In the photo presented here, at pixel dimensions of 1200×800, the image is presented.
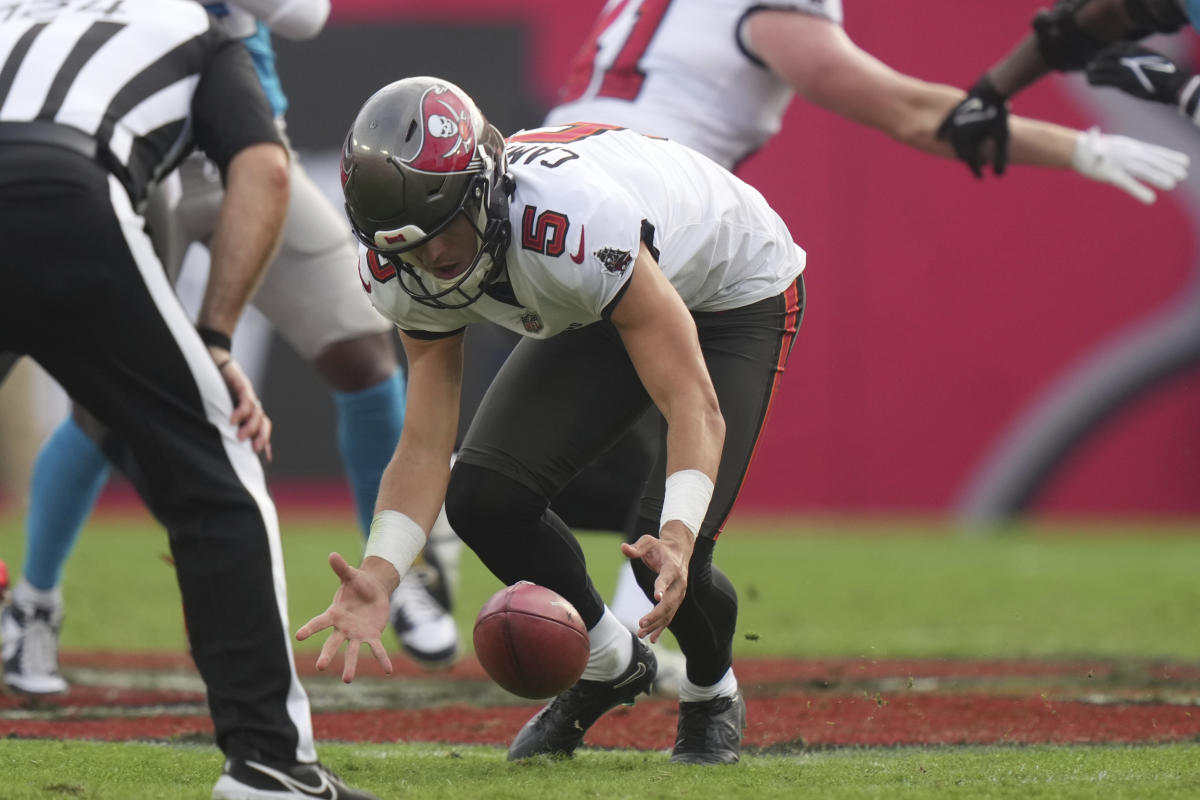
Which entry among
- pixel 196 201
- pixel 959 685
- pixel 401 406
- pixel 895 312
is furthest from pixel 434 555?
pixel 895 312

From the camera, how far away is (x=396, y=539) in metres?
2.90

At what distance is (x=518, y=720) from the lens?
12.6 feet

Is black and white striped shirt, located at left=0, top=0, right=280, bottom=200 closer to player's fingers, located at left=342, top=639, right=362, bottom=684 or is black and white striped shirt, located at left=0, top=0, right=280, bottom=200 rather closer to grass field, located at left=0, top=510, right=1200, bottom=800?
player's fingers, located at left=342, top=639, right=362, bottom=684

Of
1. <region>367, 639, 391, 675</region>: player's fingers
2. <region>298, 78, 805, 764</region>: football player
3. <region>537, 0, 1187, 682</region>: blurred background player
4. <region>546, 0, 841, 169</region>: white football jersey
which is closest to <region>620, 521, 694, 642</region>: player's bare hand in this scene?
<region>298, 78, 805, 764</region>: football player

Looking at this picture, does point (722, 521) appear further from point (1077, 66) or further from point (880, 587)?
point (880, 587)

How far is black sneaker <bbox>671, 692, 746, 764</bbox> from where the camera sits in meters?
3.13

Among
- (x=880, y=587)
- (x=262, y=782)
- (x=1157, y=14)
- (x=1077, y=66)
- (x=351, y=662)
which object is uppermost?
(x=1157, y=14)

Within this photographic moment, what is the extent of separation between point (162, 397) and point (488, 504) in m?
0.76

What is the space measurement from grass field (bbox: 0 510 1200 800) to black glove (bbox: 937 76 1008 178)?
57.6 inches

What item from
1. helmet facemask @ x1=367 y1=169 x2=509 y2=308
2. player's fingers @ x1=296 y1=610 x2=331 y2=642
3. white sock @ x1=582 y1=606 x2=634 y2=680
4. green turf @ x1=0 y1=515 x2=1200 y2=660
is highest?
helmet facemask @ x1=367 y1=169 x2=509 y2=308

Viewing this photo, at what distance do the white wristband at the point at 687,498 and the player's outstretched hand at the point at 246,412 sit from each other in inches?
30.6

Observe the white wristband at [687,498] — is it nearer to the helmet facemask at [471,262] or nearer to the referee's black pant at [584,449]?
the referee's black pant at [584,449]

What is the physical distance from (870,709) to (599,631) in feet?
3.49

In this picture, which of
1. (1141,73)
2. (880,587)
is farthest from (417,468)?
(880,587)
